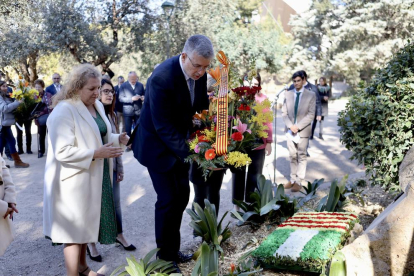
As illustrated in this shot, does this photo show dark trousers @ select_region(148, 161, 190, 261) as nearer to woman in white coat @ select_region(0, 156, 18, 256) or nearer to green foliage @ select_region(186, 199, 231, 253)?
green foliage @ select_region(186, 199, 231, 253)

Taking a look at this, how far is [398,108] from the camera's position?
4402 mm

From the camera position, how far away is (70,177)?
135 inches

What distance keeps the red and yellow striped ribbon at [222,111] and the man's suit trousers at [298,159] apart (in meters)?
3.65

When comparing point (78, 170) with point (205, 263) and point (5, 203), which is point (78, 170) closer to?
point (5, 203)

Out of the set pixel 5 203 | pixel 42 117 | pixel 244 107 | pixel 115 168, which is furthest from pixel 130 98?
pixel 5 203

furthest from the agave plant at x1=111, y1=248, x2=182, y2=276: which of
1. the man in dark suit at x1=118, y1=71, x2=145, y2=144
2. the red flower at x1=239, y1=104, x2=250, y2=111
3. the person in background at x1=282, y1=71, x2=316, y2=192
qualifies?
the man in dark suit at x1=118, y1=71, x2=145, y2=144

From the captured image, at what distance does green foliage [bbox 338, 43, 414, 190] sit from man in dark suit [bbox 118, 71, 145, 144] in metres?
7.18

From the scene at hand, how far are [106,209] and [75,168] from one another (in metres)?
0.60

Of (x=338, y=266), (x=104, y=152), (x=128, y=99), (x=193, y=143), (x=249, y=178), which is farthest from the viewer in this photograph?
(x=128, y=99)

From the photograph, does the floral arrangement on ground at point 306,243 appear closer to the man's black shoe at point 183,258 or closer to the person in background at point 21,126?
the man's black shoe at point 183,258

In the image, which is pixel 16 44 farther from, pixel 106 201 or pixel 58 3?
pixel 106 201

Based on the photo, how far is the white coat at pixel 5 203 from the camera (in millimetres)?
3033

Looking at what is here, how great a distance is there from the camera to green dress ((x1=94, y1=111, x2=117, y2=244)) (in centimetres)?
378

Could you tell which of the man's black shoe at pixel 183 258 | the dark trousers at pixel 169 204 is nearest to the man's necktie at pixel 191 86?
the dark trousers at pixel 169 204
